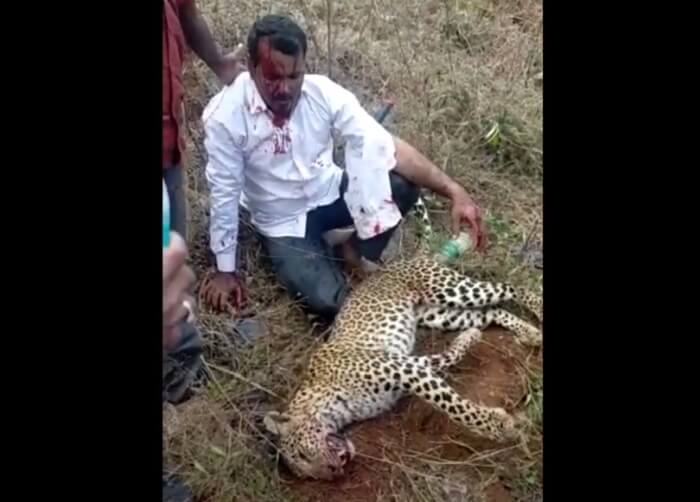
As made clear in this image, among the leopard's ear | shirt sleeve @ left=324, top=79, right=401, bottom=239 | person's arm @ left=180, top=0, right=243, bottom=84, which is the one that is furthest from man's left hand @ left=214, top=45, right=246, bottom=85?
the leopard's ear

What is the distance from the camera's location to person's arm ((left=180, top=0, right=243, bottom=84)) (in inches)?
84.7

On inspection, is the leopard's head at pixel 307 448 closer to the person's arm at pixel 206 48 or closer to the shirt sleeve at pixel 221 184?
the shirt sleeve at pixel 221 184

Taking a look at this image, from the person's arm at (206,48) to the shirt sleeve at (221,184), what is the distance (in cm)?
9

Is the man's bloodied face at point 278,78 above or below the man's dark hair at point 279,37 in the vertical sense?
below

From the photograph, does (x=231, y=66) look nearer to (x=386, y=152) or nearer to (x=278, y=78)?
(x=278, y=78)

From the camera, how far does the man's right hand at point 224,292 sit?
7.10 ft

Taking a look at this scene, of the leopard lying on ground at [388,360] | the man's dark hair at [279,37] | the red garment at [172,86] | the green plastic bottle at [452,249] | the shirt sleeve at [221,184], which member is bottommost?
the leopard lying on ground at [388,360]

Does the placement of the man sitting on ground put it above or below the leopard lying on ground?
above

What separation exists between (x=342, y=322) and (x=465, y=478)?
36 cm

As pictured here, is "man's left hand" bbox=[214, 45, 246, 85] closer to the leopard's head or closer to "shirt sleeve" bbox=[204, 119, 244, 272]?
"shirt sleeve" bbox=[204, 119, 244, 272]

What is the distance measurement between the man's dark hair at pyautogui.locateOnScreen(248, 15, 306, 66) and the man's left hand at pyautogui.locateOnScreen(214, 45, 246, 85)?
0.07 feet

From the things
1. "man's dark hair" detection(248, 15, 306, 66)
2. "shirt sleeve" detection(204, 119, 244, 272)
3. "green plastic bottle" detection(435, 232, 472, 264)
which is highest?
"man's dark hair" detection(248, 15, 306, 66)

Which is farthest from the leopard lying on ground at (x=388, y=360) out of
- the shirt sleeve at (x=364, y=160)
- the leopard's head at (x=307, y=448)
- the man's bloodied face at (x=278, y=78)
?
the man's bloodied face at (x=278, y=78)
